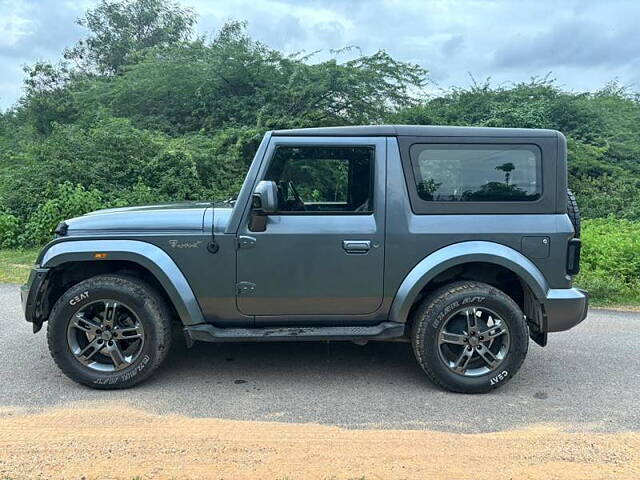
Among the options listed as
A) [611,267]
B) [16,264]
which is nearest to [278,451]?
[611,267]

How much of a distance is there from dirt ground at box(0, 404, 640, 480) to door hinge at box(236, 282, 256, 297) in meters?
0.92

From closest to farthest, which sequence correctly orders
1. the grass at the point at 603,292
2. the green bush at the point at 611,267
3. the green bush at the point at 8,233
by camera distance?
the grass at the point at 603,292 < the green bush at the point at 611,267 < the green bush at the point at 8,233

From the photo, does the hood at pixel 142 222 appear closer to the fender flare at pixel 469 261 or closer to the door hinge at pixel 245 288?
the door hinge at pixel 245 288

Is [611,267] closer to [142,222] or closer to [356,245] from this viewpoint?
[356,245]

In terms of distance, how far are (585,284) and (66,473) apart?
6383 mm

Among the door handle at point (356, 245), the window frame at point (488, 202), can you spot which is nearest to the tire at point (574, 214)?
the window frame at point (488, 202)

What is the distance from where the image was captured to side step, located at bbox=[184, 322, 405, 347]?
12.3 feet

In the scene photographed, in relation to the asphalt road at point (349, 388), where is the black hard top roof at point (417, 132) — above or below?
above

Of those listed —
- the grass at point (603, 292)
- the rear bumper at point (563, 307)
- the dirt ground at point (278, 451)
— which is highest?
the rear bumper at point (563, 307)

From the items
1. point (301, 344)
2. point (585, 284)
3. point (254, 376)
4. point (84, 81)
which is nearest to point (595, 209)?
point (585, 284)

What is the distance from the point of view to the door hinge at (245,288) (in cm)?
375

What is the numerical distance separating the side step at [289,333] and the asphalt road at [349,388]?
404 mm

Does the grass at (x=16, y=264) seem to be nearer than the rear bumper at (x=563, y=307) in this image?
No

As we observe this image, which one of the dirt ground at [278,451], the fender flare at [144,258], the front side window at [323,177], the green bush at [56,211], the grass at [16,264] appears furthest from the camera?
the green bush at [56,211]
